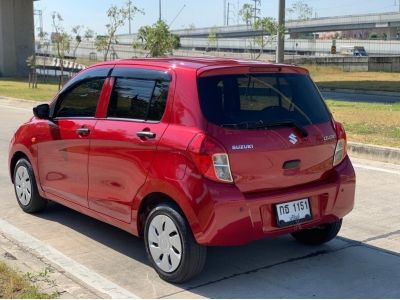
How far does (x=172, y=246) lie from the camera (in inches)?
170

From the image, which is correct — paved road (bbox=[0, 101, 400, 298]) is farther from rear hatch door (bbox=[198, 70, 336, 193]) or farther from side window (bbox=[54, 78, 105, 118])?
side window (bbox=[54, 78, 105, 118])

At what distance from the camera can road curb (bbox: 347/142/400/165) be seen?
29.8 feet

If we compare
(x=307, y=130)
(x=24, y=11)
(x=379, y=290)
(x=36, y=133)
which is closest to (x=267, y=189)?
(x=307, y=130)

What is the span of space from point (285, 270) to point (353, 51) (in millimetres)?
76110

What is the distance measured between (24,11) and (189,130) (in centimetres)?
4233

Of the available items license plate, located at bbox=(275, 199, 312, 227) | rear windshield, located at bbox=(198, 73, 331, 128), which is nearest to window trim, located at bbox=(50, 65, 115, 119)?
rear windshield, located at bbox=(198, 73, 331, 128)

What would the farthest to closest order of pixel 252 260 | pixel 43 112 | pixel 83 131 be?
pixel 43 112 → pixel 83 131 → pixel 252 260

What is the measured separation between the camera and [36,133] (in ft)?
19.3

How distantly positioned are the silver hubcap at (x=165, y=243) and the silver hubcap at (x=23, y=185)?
88.1 inches

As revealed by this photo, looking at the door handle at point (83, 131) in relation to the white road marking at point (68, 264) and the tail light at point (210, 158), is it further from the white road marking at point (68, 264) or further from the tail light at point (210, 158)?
the tail light at point (210, 158)

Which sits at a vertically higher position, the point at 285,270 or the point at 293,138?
the point at 293,138

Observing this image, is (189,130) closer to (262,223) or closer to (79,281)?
(262,223)

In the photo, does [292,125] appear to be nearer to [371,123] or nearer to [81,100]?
[81,100]

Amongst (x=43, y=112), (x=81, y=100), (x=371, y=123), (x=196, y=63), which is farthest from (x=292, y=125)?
(x=371, y=123)
